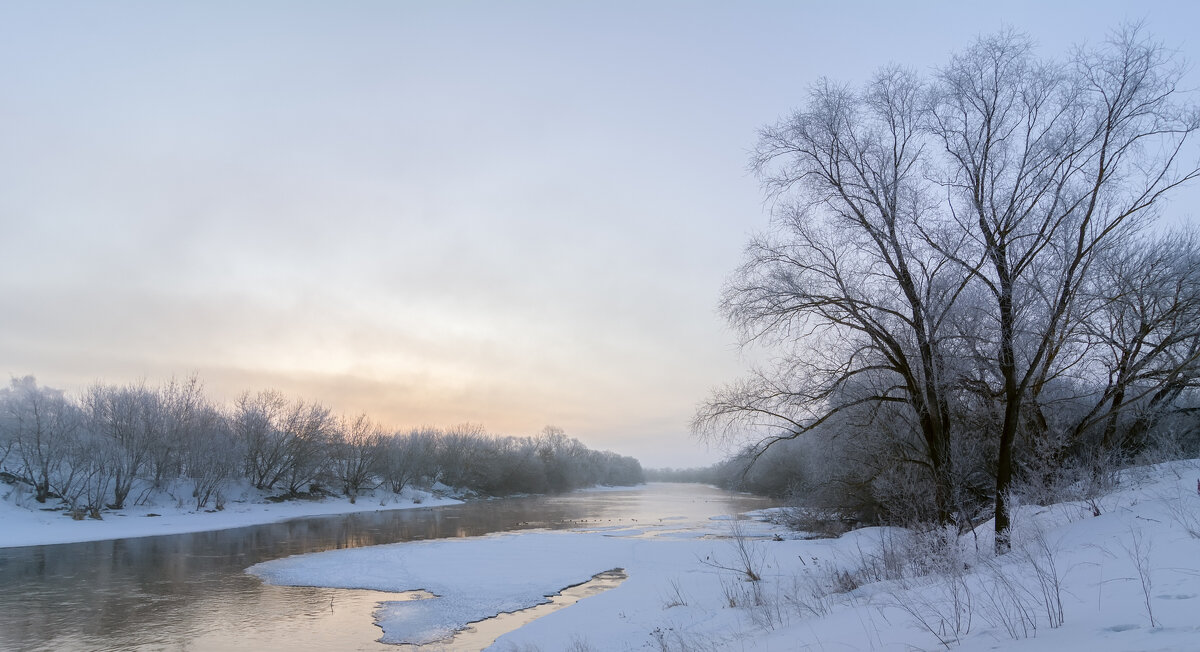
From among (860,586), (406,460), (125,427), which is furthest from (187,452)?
(860,586)

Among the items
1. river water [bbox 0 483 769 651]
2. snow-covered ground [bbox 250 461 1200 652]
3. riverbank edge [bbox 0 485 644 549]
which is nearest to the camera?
snow-covered ground [bbox 250 461 1200 652]

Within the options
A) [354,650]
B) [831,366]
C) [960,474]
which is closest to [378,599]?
[354,650]

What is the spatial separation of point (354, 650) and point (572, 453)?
12698 centimetres

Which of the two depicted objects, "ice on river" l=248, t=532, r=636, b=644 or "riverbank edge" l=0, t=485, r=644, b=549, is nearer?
"ice on river" l=248, t=532, r=636, b=644

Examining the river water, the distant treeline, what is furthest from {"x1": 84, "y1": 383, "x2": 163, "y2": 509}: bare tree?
the river water

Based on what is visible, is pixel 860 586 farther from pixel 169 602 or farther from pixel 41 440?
pixel 41 440

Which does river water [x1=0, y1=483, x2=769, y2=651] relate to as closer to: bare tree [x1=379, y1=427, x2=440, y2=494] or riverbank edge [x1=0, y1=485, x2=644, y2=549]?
riverbank edge [x1=0, y1=485, x2=644, y2=549]

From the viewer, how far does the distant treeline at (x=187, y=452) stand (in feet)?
136

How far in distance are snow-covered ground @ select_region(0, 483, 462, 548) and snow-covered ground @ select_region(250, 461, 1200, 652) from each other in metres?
18.3

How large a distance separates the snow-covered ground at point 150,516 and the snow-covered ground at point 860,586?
60.1ft

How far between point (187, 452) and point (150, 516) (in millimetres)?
7941

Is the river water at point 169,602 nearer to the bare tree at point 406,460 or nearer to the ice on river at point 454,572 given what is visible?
the ice on river at point 454,572

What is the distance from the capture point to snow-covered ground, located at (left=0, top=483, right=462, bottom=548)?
32.8m

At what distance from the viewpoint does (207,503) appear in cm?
4788
